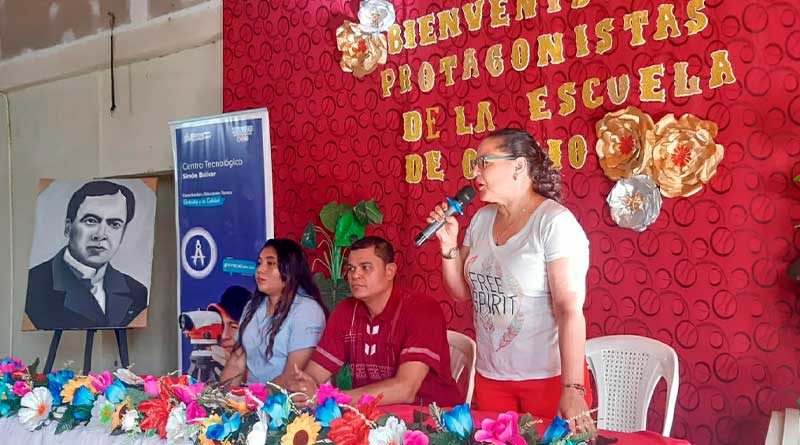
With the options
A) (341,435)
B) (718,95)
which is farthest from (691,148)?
(341,435)

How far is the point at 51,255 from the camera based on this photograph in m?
5.05

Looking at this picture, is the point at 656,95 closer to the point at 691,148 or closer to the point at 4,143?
the point at 691,148

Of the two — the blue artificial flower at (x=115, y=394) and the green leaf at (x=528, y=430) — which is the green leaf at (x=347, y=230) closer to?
the blue artificial flower at (x=115, y=394)

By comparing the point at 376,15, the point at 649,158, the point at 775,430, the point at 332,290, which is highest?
the point at 376,15

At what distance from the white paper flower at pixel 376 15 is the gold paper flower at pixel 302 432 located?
2769 millimetres

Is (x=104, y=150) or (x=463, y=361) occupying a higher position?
(x=104, y=150)

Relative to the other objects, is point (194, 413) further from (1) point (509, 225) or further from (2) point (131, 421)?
(1) point (509, 225)

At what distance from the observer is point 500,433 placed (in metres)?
1.49

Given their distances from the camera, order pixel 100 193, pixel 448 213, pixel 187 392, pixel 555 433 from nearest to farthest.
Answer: pixel 555 433
pixel 187 392
pixel 448 213
pixel 100 193

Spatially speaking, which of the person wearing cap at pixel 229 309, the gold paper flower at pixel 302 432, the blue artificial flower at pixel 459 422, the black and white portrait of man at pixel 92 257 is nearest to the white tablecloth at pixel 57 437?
the gold paper flower at pixel 302 432

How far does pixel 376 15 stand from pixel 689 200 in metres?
1.80

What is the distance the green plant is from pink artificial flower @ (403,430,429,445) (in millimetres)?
2504

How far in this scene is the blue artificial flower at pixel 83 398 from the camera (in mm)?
2141

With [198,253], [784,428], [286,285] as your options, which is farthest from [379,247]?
[198,253]
